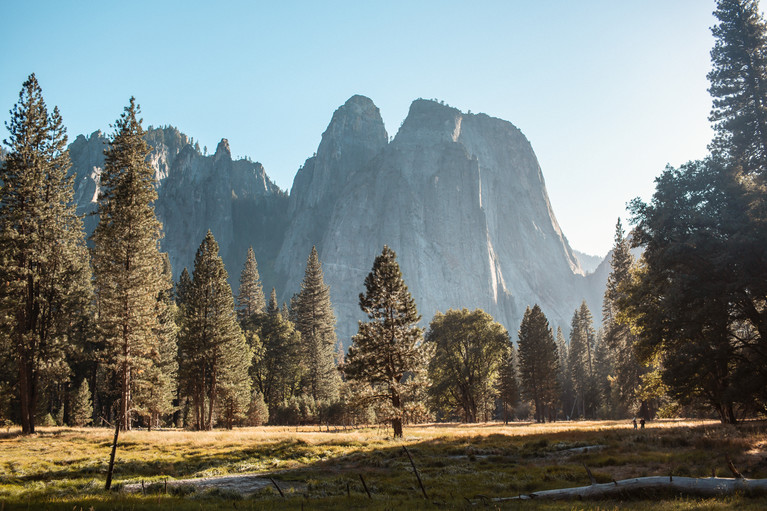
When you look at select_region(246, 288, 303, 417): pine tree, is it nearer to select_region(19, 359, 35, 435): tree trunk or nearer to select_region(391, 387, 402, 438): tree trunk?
select_region(19, 359, 35, 435): tree trunk

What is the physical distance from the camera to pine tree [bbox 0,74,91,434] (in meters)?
27.0

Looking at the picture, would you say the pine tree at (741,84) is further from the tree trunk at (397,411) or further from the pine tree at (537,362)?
the pine tree at (537,362)

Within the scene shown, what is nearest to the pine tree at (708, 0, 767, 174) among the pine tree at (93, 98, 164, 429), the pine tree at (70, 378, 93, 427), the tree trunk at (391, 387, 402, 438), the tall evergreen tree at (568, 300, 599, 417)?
the tree trunk at (391, 387, 402, 438)

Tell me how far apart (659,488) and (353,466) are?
12536mm

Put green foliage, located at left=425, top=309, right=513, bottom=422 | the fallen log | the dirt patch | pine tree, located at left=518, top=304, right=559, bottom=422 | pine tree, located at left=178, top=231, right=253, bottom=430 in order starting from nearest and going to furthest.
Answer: the fallen log
the dirt patch
pine tree, located at left=178, top=231, right=253, bottom=430
green foliage, located at left=425, top=309, right=513, bottom=422
pine tree, located at left=518, top=304, right=559, bottom=422

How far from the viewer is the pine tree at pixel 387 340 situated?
31.3 meters

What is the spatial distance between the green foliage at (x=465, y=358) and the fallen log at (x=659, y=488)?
4665 cm

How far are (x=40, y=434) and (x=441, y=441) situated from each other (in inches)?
925

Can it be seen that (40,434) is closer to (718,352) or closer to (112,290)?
(112,290)

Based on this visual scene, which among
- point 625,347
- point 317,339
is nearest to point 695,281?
point 625,347

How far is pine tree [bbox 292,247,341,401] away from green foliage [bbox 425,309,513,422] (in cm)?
1468

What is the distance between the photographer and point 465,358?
5984 centimetres

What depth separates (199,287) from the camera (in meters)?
40.7

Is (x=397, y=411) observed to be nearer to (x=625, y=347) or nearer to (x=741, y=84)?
(x=741, y=84)
